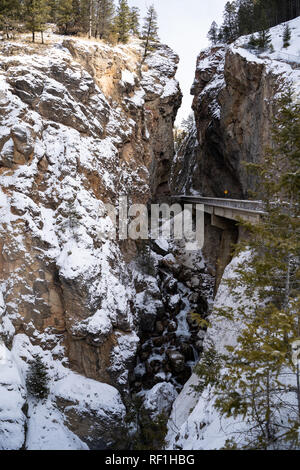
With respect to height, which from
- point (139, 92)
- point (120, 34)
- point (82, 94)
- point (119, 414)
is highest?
point (120, 34)

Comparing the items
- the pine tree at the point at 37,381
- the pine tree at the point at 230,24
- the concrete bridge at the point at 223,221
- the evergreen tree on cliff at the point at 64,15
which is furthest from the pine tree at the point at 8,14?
the pine tree at the point at 230,24

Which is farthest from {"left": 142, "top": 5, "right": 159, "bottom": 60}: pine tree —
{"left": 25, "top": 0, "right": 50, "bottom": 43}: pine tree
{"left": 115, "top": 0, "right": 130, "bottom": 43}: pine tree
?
{"left": 25, "top": 0, "right": 50, "bottom": 43}: pine tree

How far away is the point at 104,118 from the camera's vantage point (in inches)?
1049

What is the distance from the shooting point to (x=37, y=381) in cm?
1570

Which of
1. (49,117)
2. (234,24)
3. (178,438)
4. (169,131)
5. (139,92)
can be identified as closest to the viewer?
(178,438)

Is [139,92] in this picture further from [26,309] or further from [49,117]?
[26,309]

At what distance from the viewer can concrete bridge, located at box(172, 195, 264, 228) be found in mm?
17950

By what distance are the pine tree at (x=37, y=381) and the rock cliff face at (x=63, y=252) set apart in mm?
437

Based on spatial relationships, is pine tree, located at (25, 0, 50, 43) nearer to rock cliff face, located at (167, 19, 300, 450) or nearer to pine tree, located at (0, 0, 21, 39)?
pine tree, located at (0, 0, 21, 39)

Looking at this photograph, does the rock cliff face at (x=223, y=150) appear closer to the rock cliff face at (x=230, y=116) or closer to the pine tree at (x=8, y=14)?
the rock cliff face at (x=230, y=116)

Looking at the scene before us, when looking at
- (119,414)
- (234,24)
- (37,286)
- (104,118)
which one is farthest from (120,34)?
(119,414)

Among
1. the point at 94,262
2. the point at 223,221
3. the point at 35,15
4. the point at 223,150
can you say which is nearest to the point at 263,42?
the point at 223,150

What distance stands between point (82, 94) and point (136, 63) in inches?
530

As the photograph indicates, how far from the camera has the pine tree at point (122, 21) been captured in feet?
110
